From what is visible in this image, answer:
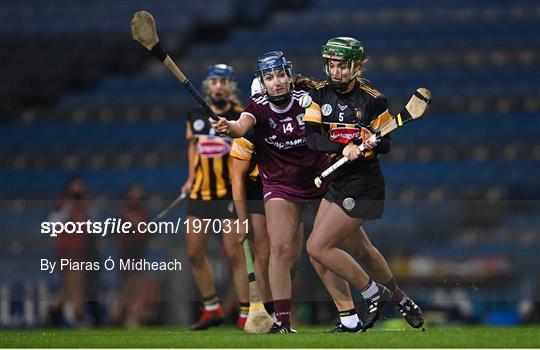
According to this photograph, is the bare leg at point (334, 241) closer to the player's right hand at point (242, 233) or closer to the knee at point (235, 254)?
the player's right hand at point (242, 233)

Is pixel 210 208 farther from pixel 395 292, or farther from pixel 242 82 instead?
pixel 242 82

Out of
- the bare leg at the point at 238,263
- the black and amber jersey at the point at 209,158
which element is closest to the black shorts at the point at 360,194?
the bare leg at the point at 238,263

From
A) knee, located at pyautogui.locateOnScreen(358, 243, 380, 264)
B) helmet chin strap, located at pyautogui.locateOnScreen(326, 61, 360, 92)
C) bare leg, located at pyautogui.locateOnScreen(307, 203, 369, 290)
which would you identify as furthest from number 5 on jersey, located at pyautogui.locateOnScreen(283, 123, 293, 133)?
knee, located at pyautogui.locateOnScreen(358, 243, 380, 264)

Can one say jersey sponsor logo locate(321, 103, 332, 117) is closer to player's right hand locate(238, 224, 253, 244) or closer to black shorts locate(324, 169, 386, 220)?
black shorts locate(324, 169, 386, 220)

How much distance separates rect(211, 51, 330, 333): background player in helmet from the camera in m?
6.84

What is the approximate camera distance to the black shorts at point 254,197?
7.41 metres

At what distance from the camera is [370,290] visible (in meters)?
6.75

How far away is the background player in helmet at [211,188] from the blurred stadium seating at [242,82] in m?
5.05

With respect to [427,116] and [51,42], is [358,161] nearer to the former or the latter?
[427,116]

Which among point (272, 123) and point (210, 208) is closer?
point (272, 123)

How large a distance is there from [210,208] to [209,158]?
0.34 metres

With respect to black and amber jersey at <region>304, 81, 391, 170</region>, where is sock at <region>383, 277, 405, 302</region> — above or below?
below

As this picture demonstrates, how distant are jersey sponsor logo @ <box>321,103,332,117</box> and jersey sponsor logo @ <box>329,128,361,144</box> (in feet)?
0.31

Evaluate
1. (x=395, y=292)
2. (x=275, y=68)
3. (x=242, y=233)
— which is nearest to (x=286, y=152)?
(x=275, y=68)
